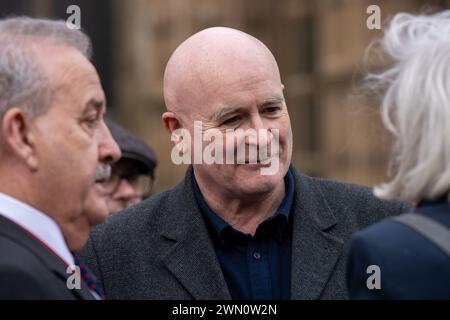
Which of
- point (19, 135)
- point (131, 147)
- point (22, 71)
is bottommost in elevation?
point (131, 147)

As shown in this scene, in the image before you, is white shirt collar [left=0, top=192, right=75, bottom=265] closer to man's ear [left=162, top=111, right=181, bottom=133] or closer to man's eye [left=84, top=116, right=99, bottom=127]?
man's eye [left=84, top=116, right=99, bottom=127]

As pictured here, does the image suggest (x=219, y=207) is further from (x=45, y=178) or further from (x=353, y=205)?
(x=45, y=178)

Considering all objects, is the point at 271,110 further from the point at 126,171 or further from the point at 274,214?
the point at 126,171

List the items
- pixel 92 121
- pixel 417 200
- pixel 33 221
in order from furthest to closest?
pixel 92 121 < pixel 33 221 < pixel 417 200

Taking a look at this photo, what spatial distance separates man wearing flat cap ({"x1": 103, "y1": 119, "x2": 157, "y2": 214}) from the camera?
534 centimetres

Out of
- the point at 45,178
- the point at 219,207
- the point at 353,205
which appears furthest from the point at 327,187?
the point at 45,178

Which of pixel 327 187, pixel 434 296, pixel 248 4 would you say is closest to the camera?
pixel 434 296

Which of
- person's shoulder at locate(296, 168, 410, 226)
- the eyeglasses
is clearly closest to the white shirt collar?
person's shoulder at locate(296, 168, 410, 226)

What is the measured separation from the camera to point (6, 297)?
2855mm

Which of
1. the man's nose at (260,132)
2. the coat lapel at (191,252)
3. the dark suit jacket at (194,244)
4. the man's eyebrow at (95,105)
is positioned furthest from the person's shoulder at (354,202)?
the man's eyebrow at (95,105)

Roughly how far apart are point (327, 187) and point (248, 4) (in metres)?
20.3

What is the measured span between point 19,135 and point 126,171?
2.32 metres

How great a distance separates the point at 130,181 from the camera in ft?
17.9

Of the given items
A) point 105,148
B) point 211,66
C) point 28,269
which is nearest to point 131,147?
point 211,66
